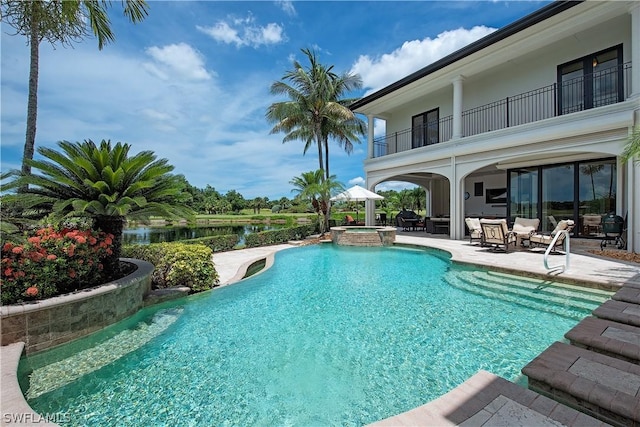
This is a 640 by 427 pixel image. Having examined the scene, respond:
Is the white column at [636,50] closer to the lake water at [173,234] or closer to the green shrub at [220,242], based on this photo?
the green shrub at [220,242]

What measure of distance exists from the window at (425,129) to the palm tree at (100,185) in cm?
1480

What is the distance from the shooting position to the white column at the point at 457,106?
13.3 metres

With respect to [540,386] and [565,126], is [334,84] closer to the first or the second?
[565,126]

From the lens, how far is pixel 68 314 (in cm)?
411

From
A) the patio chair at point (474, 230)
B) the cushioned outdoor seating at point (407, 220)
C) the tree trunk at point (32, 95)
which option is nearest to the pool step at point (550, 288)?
A: the patio chair at point (474, 230)

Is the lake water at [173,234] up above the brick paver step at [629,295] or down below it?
below

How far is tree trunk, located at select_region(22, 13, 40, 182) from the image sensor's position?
609 cm

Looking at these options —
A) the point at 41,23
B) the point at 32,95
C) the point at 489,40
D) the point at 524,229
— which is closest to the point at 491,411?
the point at 32,95

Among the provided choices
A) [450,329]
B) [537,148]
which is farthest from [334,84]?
[450,329]

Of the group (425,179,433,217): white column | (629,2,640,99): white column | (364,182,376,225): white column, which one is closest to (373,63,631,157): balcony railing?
(629,2,640,99): white column

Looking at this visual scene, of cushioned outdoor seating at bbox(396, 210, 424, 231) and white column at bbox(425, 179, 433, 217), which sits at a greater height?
white column at bbox(425, 179, 433, 217)

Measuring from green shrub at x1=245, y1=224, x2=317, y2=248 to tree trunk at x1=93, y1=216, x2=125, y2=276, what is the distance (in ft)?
24.8

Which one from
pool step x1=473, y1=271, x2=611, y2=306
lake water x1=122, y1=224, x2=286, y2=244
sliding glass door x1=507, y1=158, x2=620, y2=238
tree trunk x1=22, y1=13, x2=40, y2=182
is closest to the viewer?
pool step x1=473, y1=271, x2=611, y2=306

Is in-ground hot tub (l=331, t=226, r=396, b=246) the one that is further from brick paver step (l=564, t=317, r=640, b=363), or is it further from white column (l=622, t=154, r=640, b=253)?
brick paver step (l=564, t=317, r=640, b=363)
